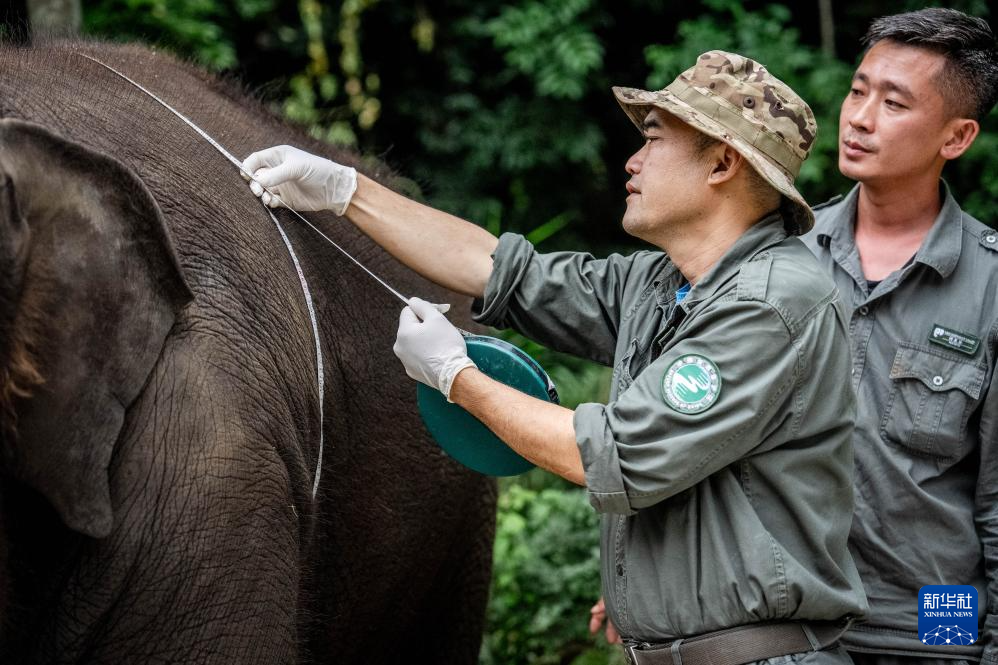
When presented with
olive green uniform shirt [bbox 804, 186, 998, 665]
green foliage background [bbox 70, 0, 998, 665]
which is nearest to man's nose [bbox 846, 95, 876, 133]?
olive green uniform shirt [bbox 804, 186, 998, 665]

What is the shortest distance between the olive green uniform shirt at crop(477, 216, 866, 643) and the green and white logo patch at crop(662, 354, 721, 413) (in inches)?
0.5

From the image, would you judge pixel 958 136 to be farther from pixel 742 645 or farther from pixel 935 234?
pixel 742 645

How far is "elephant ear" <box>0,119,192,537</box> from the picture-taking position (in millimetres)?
2373

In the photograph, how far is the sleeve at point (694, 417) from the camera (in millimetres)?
2689

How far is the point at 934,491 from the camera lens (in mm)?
3467

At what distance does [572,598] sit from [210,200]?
339 centimetres

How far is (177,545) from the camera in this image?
8.75 feet

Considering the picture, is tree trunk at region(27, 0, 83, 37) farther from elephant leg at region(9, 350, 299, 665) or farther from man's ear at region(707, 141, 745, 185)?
man's ear at region(707, 141, 745, 185)

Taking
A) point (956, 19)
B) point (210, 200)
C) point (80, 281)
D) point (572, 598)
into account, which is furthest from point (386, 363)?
point (572, 598)

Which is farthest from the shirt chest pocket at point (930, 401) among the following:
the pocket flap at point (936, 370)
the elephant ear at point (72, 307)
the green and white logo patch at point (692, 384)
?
the elephant ear at point (72, 307)

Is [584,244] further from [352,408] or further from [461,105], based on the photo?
[352,408]

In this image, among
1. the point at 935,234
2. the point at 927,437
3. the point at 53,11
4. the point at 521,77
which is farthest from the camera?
the point at 521,77

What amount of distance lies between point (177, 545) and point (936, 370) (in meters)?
2.04

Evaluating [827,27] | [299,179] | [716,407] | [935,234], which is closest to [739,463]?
[716,407]
